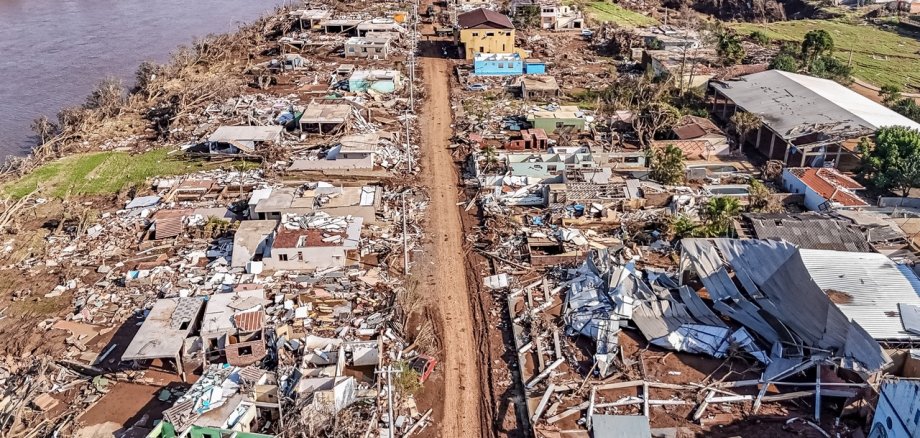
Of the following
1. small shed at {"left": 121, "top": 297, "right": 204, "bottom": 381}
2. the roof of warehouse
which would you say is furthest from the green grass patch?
small shed at {"left": 121, "top": 297, "right": 204, "bottom": 381}

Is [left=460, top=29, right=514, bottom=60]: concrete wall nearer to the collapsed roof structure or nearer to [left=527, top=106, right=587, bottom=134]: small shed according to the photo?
[left=527, top=106, right=587, bottom=134]: small shed

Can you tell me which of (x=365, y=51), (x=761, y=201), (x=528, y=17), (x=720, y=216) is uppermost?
(x=528, y=17)

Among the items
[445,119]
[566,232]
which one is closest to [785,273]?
[566,232]

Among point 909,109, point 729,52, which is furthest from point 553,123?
point 909,109

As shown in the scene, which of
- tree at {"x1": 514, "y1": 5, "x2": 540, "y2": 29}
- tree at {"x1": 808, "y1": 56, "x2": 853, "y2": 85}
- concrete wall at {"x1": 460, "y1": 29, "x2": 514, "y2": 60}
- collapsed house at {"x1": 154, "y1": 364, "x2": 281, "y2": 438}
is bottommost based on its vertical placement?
collapsed house at {"x1": 154, "y1": 364, "x2": 281, "y2": 438}

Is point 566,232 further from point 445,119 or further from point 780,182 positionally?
point 445,119

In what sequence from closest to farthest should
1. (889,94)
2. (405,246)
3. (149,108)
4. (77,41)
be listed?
1. (405,246)
2. (889,94)
3. (149,108)
4. (77,41)

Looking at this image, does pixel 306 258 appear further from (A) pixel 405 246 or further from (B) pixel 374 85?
(B) pixel 374 85
